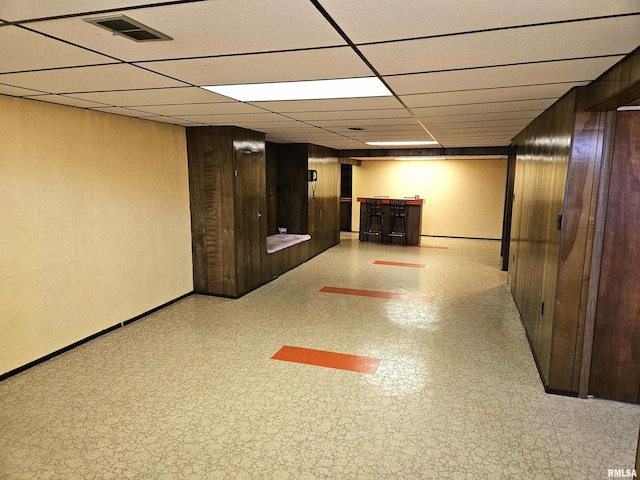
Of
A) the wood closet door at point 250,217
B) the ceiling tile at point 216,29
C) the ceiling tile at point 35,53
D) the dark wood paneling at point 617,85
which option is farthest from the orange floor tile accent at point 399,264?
the ceiling tile at point 35,53

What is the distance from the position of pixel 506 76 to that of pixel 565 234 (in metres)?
1.32

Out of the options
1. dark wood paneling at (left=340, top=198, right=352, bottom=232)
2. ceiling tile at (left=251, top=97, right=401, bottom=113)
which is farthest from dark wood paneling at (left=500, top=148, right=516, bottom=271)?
dark wood paneling at (left=340, top=198, right=352, bottom=232)

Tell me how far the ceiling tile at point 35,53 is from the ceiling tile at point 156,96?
712 millimetres

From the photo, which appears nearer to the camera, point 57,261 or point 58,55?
point 58,55

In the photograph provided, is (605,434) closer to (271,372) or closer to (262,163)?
(271,372)

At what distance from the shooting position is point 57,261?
374cm

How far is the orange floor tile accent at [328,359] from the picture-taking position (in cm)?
359

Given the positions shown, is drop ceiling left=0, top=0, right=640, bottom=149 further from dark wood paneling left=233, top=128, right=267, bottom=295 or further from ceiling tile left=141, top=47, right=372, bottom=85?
dark wood paneling left=233, top=128, right=267, bottom=295

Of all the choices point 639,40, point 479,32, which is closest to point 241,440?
point 479,32

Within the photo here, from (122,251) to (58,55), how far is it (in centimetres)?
277

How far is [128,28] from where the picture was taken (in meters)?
1.68

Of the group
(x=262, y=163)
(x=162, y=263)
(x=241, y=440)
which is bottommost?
(x=241, y=440)

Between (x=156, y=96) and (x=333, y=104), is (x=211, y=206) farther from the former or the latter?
(x=333, y=104)

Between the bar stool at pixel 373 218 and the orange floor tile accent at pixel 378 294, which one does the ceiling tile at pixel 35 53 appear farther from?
the bar stool at pixel 373 218
